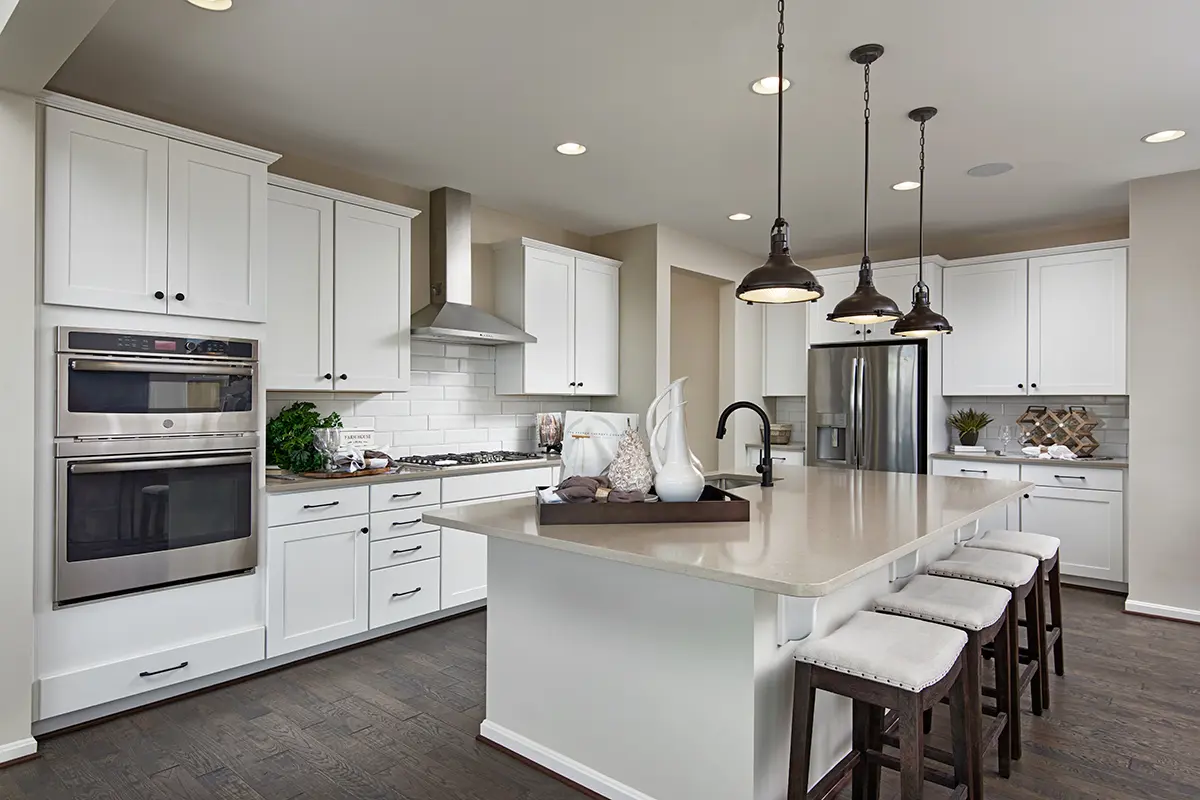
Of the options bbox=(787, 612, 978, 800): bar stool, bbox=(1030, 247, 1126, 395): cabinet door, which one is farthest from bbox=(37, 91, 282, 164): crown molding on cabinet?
bbox=(1030, 247, 1126, 395): cabinet door

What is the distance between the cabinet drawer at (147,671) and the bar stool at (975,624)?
262 centimetres

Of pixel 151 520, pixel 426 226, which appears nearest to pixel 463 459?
pixel 426 226

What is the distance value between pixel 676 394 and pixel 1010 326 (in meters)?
4.04

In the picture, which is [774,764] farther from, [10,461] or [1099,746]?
[10,461]

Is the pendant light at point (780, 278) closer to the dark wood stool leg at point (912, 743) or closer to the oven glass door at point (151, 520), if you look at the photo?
the dark wood stool leg at point (912, 743)

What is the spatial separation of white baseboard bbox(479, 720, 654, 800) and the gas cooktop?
1.74 meters

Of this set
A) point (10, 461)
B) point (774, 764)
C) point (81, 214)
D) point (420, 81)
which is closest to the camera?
point (774, 764)

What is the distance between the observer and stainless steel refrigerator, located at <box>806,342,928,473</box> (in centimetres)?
539

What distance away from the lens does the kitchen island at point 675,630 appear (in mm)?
1817

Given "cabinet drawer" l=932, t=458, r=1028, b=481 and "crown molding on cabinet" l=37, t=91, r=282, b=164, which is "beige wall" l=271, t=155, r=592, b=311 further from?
"cabinet drawer" l=932, t=458, r=1028, b=481

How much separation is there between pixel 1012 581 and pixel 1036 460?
2.82 meters

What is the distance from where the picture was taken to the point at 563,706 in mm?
2342

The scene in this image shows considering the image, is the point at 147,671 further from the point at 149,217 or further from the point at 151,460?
the point at 149,217

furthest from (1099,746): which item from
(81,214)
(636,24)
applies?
(81,214)
